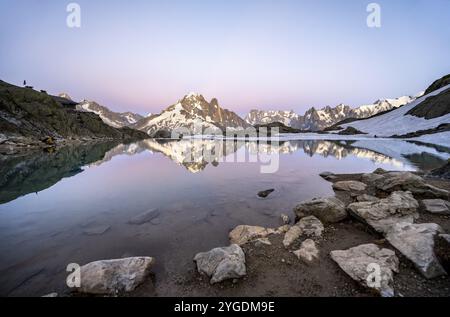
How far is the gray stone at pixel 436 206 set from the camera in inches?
403

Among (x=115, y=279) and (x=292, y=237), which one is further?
(x=292, y=237)

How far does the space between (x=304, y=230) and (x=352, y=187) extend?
9194mm

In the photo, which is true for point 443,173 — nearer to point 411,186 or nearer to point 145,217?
point 411,186

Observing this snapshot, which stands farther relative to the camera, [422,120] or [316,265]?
[422,120]

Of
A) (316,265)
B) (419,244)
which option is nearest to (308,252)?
(316,265)

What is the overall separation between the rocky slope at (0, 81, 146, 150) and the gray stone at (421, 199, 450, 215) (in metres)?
70.0

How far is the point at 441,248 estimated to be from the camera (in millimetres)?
7055

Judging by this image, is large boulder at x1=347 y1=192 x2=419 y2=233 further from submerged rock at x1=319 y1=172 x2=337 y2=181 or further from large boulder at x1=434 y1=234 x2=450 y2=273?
submerged rock at x1=319 y1=172 x2=337 y2=181

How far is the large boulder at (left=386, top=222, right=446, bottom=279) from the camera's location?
6473mm

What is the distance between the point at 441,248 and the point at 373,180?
1126 cm

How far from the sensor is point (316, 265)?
745cm

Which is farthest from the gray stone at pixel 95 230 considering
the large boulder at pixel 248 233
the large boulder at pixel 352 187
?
the large boulder at pixel 352 187
